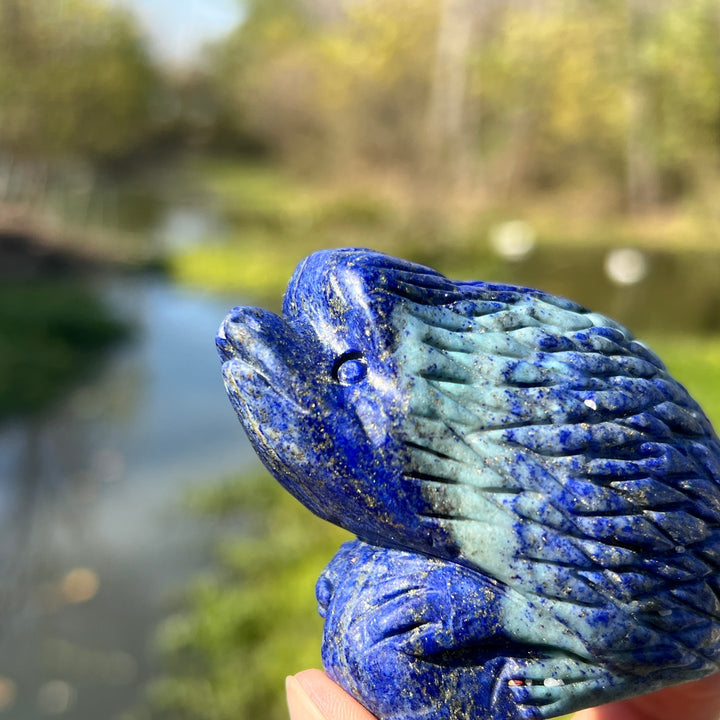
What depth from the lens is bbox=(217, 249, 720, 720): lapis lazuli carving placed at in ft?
3.23

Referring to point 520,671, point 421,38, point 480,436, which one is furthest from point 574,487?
point 421,38

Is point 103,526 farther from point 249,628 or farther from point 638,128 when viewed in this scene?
point 638,128

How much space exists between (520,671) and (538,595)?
11 cm

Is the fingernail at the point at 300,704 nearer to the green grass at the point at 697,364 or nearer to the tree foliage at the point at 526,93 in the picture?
the green grass at the point at 697,364

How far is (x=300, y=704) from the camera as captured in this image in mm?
1114

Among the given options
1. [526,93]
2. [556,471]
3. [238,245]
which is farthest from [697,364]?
[526,93]

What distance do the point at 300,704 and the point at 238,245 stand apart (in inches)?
393

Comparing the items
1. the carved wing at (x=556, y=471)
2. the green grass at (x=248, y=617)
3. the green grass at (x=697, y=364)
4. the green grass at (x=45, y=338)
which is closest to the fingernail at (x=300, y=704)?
the carved wing at (x=556, y=471)

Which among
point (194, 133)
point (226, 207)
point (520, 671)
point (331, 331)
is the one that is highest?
point (194, 133)

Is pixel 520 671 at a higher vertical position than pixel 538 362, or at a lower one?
lower

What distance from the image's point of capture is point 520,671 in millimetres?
1006

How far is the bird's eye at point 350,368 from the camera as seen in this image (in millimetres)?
1046

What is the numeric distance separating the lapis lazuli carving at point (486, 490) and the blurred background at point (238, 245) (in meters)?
1.83

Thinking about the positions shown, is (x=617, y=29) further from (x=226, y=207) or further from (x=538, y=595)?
(x=538, y=595)
